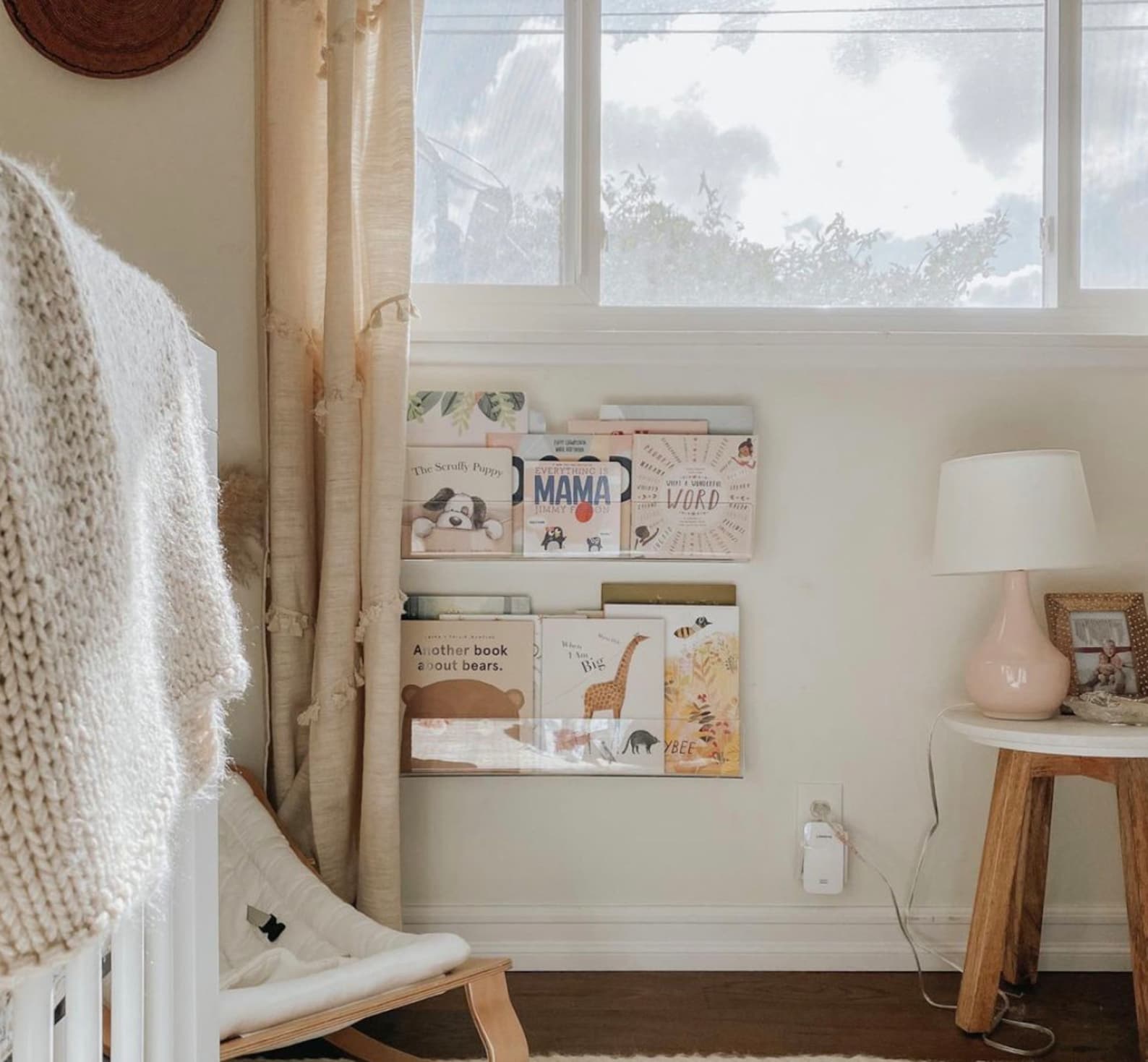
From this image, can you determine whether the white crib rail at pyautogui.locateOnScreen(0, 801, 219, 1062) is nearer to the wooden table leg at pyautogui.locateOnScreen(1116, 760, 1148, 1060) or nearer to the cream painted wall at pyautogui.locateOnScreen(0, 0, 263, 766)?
the cream painted wall at pyautogui.locateOnScreen(0, 0, 263, 766)

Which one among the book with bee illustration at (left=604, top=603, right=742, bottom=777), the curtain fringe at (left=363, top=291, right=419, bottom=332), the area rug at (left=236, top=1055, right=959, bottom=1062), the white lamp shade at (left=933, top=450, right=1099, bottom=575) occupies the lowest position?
the area rug at (left=236, top=1055, right=959, bottom=1062)

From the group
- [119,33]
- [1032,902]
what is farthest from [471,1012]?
[119,33]

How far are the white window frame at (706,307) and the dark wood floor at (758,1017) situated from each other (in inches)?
45.9

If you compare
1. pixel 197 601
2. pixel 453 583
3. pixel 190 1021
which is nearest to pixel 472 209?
pixel 453 583

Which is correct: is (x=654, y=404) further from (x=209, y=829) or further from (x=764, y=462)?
(x=209, y=829)

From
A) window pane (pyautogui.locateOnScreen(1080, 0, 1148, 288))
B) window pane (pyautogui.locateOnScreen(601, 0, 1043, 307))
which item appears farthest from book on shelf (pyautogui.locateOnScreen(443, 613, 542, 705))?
window pane (pyautogui.locateOnScreen(1080, 0, 1148, 288))

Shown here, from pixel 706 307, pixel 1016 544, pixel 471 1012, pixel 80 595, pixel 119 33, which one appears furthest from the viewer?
pixel 706 307

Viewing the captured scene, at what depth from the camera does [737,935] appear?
5.79 ft

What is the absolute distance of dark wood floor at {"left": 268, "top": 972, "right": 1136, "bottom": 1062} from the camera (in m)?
1.48

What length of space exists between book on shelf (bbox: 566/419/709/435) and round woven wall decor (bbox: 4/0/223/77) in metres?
0.97

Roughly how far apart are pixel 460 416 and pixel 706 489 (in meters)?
0.46

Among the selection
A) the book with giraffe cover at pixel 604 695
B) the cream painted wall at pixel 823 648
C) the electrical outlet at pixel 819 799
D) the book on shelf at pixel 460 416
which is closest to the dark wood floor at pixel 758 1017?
the cream painted wall at pixel 823 648

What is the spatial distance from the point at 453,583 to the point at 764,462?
61 cm

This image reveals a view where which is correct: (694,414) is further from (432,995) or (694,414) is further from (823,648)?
(432,995)
